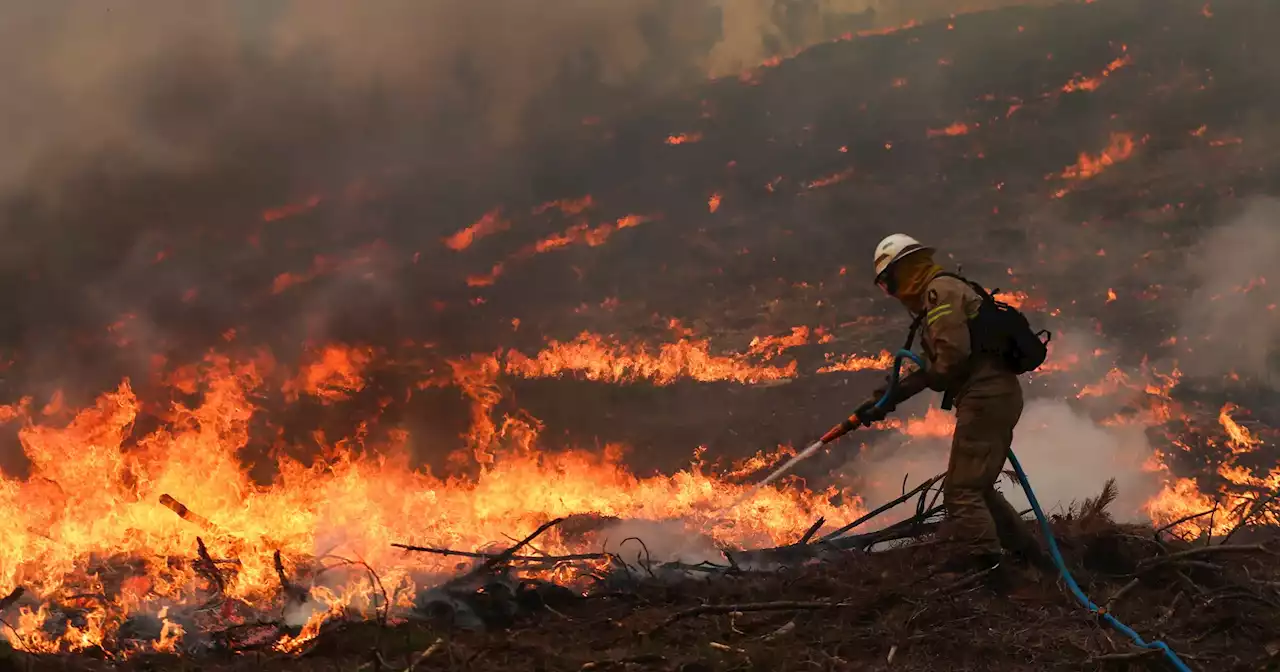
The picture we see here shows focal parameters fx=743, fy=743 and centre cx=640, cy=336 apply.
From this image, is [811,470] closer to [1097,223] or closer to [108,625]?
[108,625]

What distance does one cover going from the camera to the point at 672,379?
1658 centimetres

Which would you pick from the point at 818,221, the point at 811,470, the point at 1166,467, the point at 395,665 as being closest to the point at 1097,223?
the point at 818,221

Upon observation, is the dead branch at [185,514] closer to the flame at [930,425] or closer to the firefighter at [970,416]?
the firefighter at [970,416]

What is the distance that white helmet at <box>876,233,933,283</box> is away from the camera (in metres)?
5.62

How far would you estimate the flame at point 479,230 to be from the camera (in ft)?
61.4

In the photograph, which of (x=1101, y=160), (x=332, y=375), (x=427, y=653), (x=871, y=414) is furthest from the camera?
(x=1101, y=160)

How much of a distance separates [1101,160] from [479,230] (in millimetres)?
20815

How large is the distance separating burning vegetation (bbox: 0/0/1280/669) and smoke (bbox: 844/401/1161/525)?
13 centimetres

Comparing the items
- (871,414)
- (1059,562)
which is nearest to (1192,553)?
(1059,562)

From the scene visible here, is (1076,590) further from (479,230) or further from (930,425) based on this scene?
(479,230)

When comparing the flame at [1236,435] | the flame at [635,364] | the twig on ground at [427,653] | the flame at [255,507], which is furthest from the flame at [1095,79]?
the twig on ground at [427,653]

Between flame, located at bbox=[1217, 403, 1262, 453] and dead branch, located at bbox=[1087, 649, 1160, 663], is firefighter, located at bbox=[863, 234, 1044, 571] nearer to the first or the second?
dead branch, located at bbox=[1087, 649, 1160, 663]

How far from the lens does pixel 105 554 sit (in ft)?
23.0

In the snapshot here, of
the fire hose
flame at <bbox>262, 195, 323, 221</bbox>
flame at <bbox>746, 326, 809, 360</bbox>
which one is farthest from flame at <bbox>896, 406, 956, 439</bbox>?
flame at <bbox>262, 195, 323, 221</bbox>
